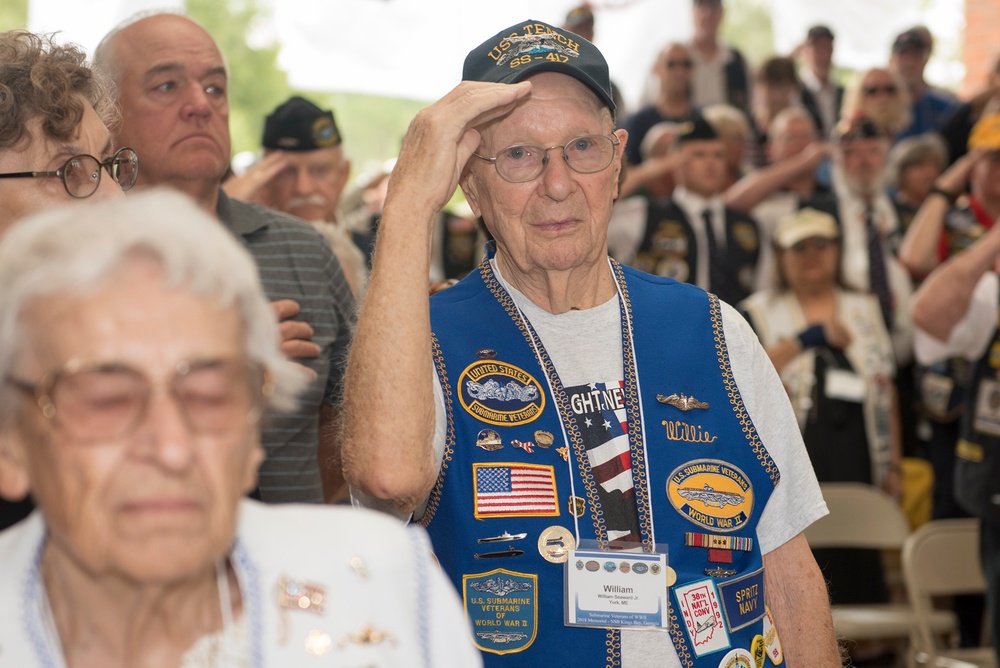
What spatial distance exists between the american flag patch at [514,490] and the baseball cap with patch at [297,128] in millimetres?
2607

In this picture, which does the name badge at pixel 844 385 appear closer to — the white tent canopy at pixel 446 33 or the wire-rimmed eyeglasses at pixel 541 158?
the wire-rimmed eyeglasses at pixel 541 158

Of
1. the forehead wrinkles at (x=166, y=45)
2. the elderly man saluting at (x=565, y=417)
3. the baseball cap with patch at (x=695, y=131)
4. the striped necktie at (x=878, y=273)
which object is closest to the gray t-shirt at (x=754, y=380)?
the elderly man saluting at (x=565, y=417)

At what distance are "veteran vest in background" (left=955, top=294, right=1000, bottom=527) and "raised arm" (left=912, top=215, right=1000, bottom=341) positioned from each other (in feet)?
0.49

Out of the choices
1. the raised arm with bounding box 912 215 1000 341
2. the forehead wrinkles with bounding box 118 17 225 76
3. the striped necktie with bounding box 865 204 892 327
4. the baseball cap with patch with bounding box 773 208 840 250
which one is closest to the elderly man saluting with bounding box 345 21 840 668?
the forehead wrinkles with bounding box 118 17 225 76

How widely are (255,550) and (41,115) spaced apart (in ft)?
4.02

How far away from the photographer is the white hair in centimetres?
136

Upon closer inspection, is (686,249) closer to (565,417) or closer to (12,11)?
(565,417)

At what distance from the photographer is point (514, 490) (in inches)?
87.3

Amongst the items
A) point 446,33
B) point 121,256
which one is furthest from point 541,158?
point 446,33

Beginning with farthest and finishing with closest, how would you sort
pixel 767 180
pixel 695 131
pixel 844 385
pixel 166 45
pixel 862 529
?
pixel 767 180 < pixel 695 131 < pixel 844 385 < pixel 862 529 < pixel 166 45

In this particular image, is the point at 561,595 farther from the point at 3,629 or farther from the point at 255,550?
the point at 3,629

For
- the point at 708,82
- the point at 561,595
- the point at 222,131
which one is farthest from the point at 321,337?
the point at 708,82

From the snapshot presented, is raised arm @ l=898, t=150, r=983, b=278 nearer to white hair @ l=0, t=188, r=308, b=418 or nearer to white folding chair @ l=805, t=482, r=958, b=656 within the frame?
white folding chair @ l=805, t=482, r=958, b=656

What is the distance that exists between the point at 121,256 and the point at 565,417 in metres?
1.10
